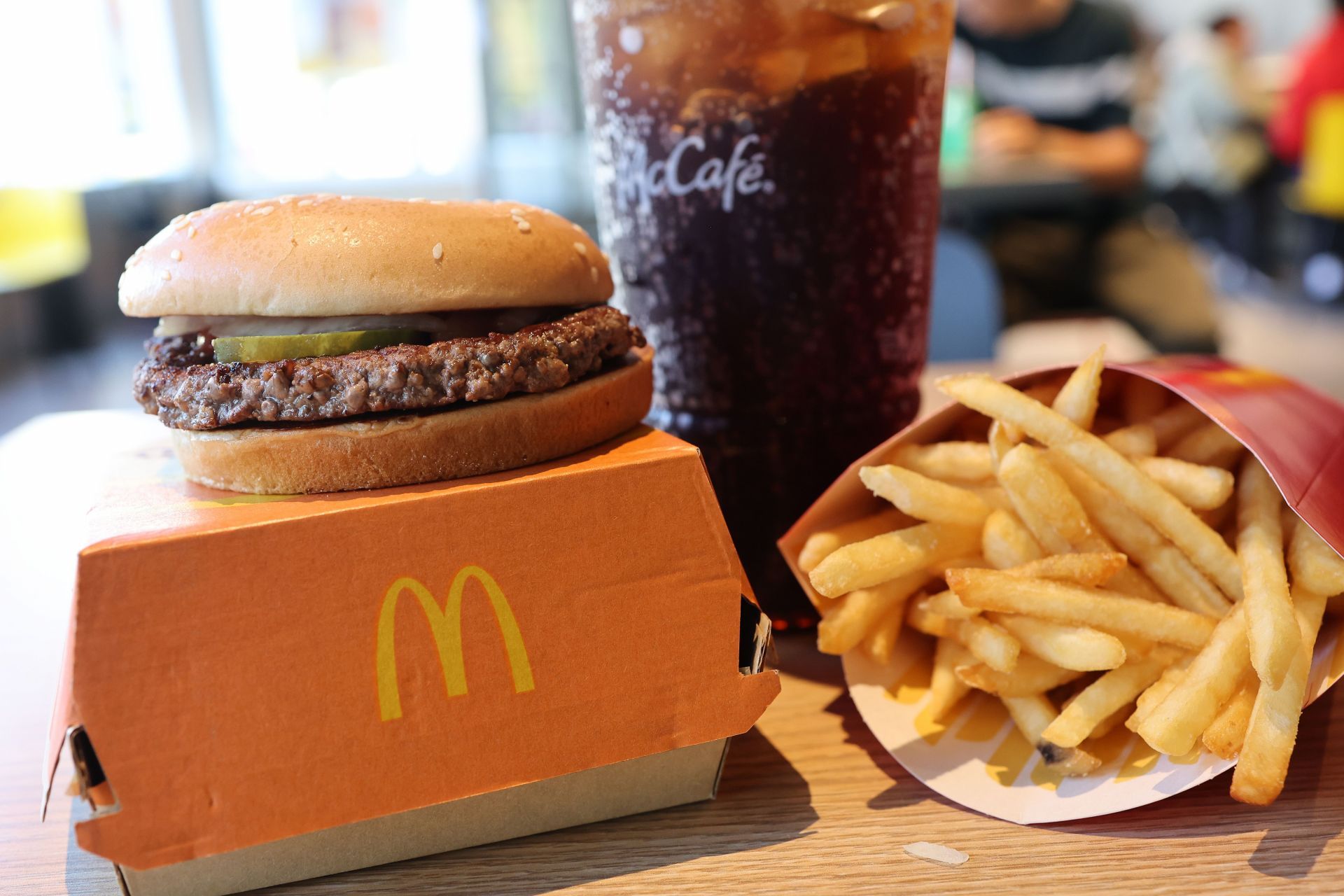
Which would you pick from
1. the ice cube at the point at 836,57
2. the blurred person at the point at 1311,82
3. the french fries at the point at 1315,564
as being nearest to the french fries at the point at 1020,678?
the french fries at the point at 1315,564

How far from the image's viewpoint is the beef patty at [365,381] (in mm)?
969

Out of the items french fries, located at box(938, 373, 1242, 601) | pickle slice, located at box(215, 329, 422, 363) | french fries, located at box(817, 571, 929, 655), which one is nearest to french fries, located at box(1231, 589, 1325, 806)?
french fries, located at box(938, 373, 1242, 601)

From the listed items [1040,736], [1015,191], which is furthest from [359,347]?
[1015,191]

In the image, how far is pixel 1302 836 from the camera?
3.09ft

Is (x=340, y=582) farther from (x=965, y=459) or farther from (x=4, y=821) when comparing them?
(x=965, y=459)

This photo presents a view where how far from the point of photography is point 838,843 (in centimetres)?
97

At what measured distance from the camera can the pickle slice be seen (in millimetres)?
1007

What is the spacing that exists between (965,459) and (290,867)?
768 millimetres

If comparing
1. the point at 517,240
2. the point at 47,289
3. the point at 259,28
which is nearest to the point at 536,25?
the point at 259,28

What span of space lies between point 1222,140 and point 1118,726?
35.4 ft

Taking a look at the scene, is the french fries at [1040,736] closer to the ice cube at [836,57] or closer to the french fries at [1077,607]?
the french fries at [1077,607]

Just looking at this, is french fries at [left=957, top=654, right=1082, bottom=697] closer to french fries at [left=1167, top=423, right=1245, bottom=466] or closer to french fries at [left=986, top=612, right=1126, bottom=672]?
french fries at [left=986, top=612, right=1126, bottom=672]

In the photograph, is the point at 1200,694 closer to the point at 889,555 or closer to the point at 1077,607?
the point at 1077,607

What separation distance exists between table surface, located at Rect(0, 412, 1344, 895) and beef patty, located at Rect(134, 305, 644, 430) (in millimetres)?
182
